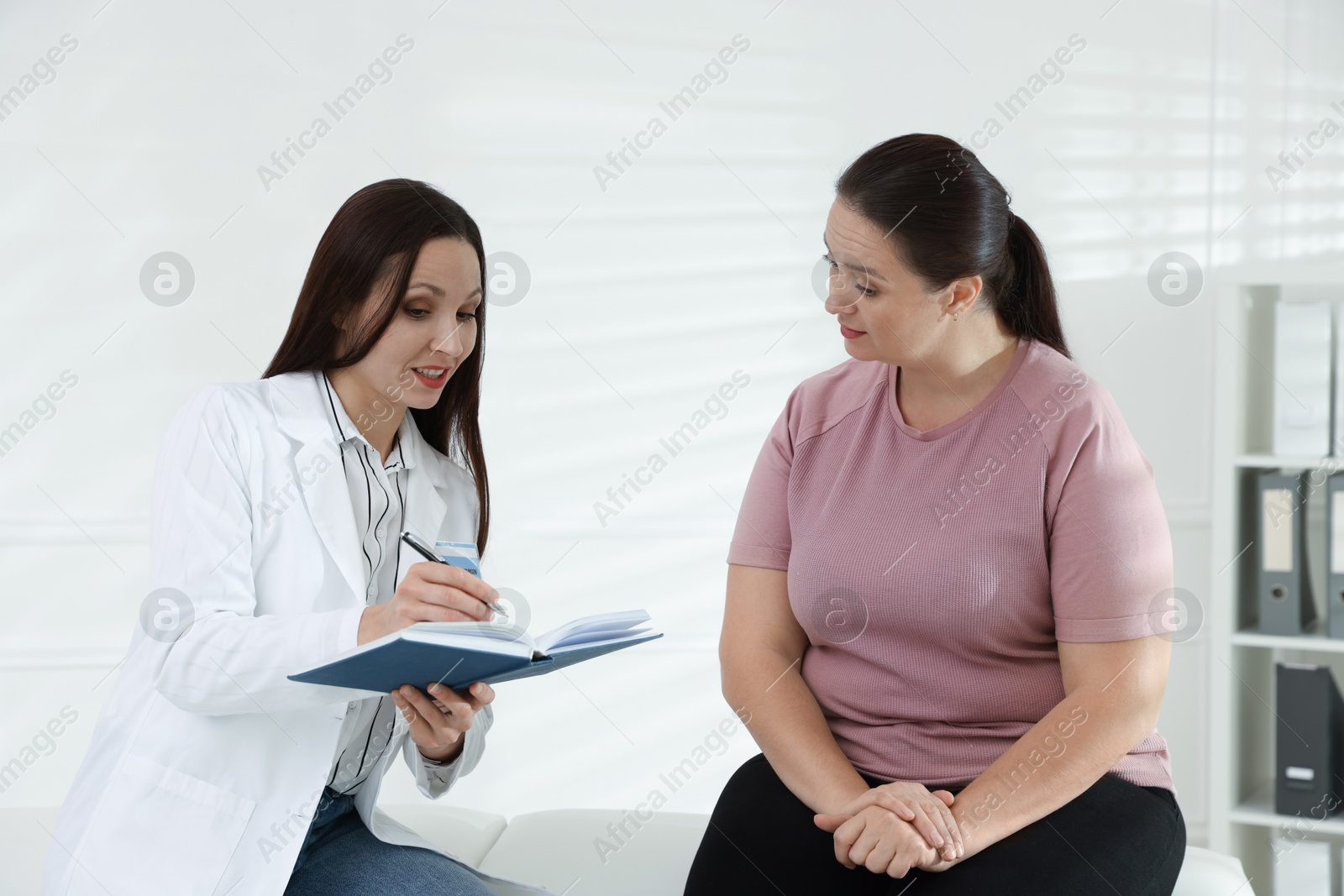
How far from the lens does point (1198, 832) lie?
8.61 ft

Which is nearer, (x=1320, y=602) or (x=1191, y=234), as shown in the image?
(x=1320, y=602)

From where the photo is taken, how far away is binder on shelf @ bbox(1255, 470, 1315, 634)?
2.19m

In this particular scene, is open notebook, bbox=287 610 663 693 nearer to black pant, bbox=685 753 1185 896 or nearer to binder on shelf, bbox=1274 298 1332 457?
black pant, bbox=685 753 1185 896

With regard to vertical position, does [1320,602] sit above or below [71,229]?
below

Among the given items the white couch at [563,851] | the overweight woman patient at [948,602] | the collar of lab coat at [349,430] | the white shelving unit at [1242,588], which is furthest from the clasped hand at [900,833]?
the white shelving unit at [1242,588]

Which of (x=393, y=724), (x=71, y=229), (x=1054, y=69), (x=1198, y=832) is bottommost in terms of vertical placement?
(x=1198, y=832)

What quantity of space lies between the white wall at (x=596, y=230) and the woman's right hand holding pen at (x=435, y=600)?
5.44 ft

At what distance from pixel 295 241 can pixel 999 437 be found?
1.93m

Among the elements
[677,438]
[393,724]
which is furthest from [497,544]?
[393,724]

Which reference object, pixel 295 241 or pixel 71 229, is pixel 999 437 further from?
pixel 71 229

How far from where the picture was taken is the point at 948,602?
1.29 meters

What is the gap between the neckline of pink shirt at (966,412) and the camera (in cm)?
137

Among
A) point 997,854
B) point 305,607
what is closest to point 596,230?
point 305,607

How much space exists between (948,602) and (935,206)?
1.62ft
